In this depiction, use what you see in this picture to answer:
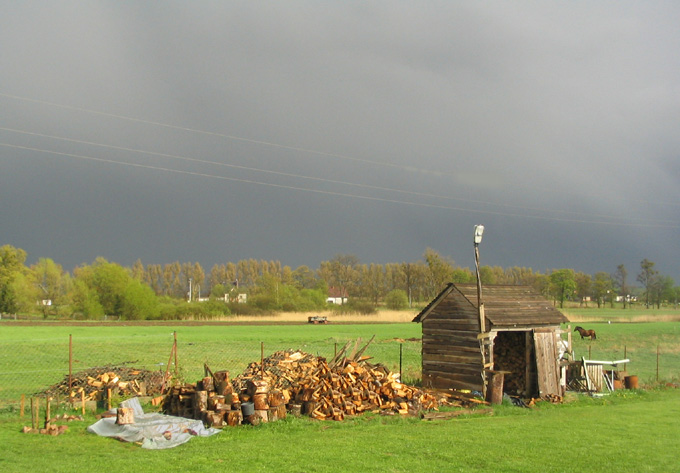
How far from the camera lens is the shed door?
2295cm

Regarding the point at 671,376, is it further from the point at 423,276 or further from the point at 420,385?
the point at 423,276

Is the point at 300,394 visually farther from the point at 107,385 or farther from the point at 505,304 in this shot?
the point at 505,304

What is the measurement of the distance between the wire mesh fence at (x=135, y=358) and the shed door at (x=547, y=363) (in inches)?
210

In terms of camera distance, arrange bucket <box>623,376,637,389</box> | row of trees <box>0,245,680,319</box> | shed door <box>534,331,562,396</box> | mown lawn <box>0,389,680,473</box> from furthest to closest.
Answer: row of trees <box>0,245,680,319</box>
bucket <box>623,376,637,389</box>
shed door <box>534,331,562,396</box>
mown lawn <box>0,389,680,473</box>

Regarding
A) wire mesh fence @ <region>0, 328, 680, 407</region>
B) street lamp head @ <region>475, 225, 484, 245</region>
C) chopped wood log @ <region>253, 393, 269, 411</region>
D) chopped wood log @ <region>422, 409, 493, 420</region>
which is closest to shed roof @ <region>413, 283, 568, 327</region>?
street lamp head @ <region>475, 225, 484, 245</region>

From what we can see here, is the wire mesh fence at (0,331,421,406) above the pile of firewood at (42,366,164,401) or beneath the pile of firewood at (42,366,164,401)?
beneath

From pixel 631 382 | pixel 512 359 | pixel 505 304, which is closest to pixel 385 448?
pixel 505 304

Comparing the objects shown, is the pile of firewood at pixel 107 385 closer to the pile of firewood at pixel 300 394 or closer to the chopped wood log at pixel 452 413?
the pile of firewood at pixel 300 394

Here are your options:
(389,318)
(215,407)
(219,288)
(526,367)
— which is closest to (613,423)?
(526,367)

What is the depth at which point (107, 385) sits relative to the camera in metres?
19.3

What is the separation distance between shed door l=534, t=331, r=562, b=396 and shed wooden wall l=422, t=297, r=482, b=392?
268cm

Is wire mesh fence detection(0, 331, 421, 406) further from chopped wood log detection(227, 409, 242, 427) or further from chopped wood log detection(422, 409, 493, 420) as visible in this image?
chopped wood log detection(227, 409, 242, 427)

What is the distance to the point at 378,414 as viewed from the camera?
18312 millimetres

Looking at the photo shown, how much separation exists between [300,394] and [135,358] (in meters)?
19.2
